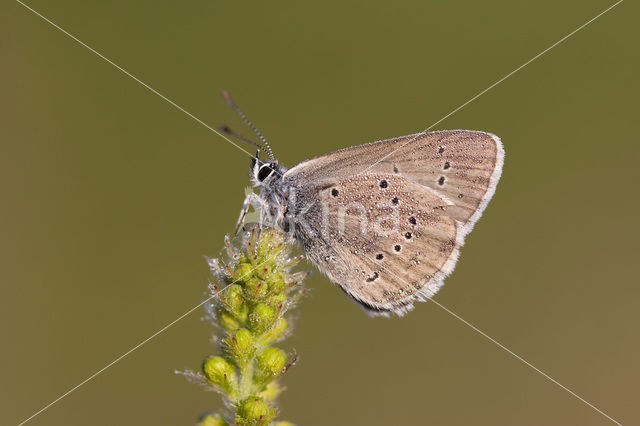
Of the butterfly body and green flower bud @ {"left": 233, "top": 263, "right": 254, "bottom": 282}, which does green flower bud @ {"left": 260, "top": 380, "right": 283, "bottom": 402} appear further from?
the butterfly body

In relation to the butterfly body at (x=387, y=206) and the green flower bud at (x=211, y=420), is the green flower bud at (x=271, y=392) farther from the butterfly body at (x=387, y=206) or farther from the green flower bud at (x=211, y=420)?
the butterfly body at (x=387, y=206)

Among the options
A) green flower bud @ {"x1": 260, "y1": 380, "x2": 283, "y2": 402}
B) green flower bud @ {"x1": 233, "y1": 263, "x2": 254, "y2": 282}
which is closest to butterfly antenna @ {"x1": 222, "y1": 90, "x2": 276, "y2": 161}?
green flower bud @ {"x1": 233, "y1": 263, "x2": 254, "y2": 282}

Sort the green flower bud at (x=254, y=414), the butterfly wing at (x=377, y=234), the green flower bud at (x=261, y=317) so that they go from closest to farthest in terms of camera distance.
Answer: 1. the green flower bud at (x=254, y=414)
2. the green flower bud at (x=261, y=317)
3. the butterfly wing at (x=377, y=234)

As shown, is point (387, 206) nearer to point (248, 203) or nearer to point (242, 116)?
point (248, 203)

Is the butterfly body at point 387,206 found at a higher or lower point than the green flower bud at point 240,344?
higher

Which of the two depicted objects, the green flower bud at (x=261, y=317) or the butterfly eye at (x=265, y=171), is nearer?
the green flower bud at (x=261, y=317)
